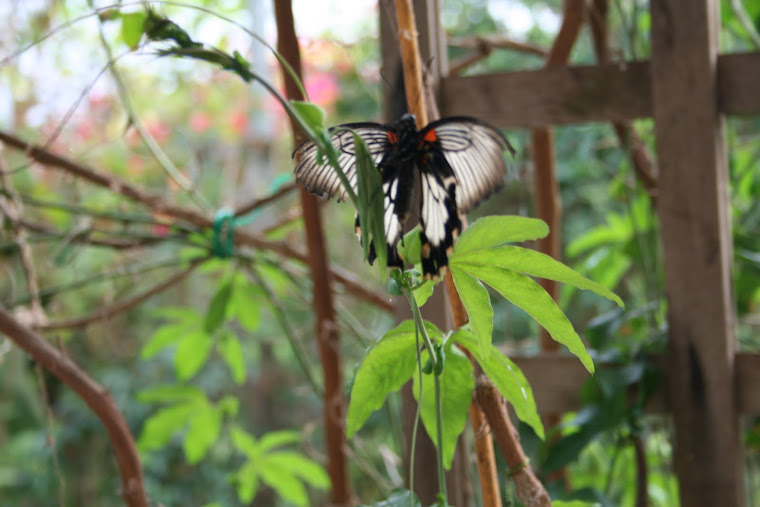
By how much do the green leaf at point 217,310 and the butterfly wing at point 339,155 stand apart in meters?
0.52

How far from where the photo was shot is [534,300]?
33 centimetres

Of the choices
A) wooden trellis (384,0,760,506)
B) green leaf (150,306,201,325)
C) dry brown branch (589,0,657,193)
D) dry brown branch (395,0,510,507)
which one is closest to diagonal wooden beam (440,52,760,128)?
wooden trellis (384,0,760,506)

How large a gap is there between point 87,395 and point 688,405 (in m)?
0.58

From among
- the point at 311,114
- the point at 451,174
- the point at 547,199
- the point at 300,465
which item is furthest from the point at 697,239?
the point at 300,465

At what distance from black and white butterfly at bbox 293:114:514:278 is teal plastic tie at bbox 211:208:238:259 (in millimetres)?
483

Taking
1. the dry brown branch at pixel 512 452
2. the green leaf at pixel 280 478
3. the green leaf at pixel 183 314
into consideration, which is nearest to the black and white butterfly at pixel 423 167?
the dry brown branch at pixel 512 452

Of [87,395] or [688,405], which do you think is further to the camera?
[688,405]

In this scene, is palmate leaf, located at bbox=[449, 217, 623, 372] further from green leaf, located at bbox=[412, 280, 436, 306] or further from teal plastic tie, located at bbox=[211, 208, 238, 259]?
teal plastic tie, located at bbox=[211, 208, 238, 259]

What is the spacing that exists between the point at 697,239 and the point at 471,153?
0.37m

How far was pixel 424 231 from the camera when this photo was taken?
0.33m

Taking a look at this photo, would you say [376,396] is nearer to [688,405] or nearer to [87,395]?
[87,395]

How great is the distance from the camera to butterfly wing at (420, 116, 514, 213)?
35 cm

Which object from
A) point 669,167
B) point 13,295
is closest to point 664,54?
point 669,167

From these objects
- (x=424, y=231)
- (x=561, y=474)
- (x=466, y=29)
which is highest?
(x=466, y=29)
